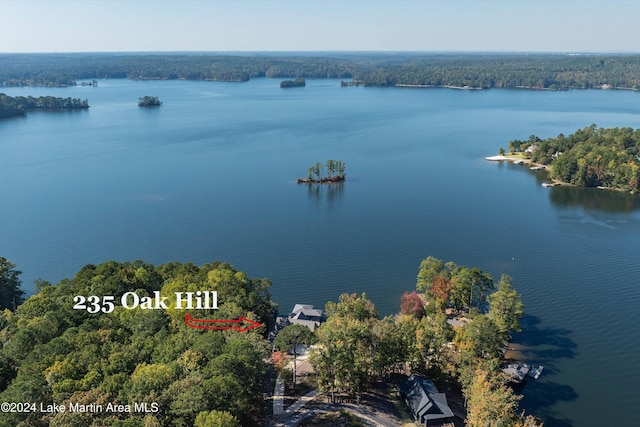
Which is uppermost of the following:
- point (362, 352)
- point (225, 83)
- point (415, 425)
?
point (225, 83)

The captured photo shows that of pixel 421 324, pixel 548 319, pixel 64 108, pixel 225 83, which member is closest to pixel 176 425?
pixel 421 324

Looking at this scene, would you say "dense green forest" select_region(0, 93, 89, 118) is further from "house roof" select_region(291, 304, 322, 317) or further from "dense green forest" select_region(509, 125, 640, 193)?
"house roof" select_region(291, 304, 322, 317)

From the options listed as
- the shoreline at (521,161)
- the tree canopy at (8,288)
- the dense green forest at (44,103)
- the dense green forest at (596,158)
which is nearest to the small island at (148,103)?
the dense green forest at (44,103)

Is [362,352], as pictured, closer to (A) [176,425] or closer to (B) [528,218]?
(A) [176,425]

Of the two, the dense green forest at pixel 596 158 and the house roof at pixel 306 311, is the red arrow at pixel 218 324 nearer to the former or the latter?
the house roof at pixel 306 311

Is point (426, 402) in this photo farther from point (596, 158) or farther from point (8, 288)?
point (596, 158)

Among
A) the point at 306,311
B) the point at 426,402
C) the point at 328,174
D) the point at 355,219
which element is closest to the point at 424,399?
the point at 426,402
